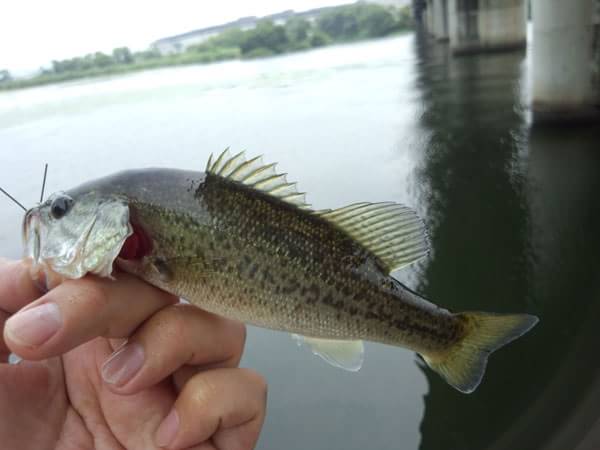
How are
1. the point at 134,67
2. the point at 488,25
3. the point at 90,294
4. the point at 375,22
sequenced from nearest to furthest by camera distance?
the point at 90,294 → the point at 488,25 → the point at 134,67 → the point at 375,22

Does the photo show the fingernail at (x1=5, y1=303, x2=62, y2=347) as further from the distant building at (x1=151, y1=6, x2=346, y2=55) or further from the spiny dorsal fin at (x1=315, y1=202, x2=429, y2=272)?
the distant building at (x1=151, y1=6, x2=346, y2=55)

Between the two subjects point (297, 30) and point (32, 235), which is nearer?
point (32, 235)

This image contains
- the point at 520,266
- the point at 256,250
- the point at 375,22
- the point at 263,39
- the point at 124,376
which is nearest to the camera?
the point at 124,376

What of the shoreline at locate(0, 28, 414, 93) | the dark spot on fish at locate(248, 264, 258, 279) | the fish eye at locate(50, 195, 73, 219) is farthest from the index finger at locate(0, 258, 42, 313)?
the shoreline at locate(0, 28, 414, 93)

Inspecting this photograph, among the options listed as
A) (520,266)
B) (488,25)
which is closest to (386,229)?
(520,266)

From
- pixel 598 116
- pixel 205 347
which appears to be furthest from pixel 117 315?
pixel 598 116

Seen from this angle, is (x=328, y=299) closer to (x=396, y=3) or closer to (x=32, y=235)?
(x=32, y=235)

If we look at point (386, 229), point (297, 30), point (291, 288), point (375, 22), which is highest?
point (297, 30)

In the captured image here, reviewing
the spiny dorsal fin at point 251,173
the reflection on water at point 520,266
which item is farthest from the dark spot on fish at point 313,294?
the reflection on water at point 520,266
